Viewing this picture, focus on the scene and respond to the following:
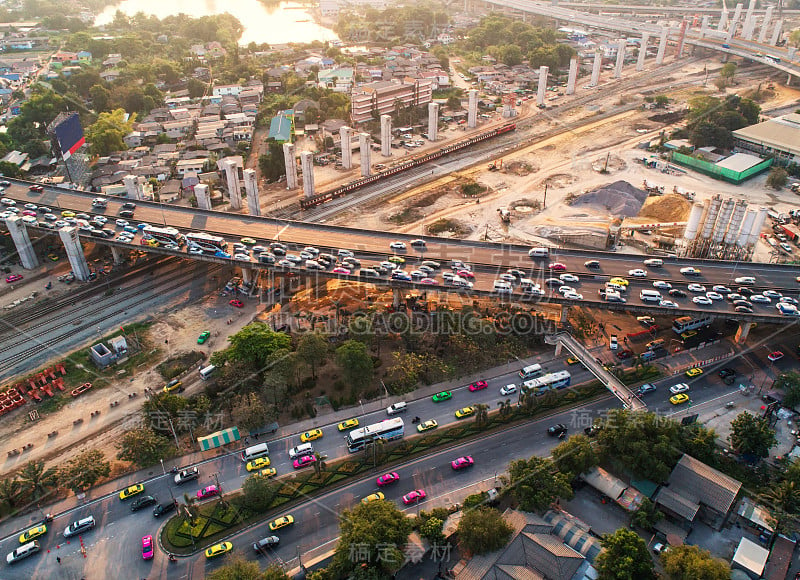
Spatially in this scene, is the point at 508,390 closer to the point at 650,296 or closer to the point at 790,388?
the point at 650,296

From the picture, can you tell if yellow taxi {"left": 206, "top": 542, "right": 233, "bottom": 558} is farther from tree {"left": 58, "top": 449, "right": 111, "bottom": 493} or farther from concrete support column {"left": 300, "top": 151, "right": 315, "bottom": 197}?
concrete support column {"left": 300, "top": 151, "right": 315, "bottom": 197}

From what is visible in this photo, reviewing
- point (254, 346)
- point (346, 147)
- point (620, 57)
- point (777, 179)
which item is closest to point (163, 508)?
point (254, 346)

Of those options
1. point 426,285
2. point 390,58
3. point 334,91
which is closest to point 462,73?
point 390,58

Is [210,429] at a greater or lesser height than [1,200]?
lesser

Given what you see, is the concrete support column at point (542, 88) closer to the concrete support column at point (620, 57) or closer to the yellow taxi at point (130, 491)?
the concrete support column at point (620, 57)

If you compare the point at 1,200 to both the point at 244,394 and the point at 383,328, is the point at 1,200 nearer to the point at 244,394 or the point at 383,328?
the point at 244,394

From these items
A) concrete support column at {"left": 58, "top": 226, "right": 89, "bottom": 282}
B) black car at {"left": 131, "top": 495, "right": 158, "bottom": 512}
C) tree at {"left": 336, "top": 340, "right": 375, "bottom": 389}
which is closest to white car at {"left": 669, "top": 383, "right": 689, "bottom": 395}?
tree at {"left": 336, "top": 340, "right": 375, "bottom": 389}
